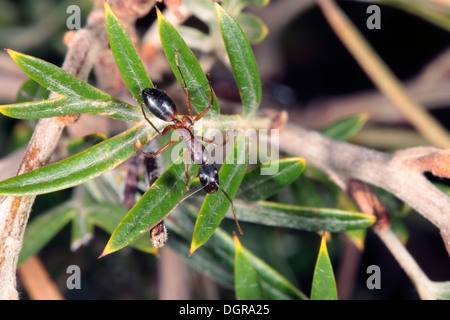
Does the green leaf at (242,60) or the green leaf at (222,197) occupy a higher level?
the green leaf at (242,60)

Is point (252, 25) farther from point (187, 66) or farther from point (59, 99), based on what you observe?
point (59, 99)

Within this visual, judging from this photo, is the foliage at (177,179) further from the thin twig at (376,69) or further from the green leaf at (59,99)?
the thin twig at (376,69)

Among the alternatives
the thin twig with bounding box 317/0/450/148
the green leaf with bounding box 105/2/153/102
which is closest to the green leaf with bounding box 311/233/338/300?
the green leaf with bounding box 105/2/153/102

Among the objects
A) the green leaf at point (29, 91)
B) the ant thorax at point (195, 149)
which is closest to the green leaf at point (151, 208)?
the ant thorax at point (195, 149)
